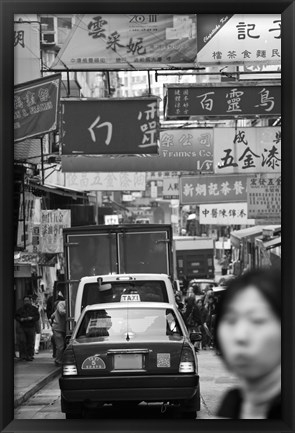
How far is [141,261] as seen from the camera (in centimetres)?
1762

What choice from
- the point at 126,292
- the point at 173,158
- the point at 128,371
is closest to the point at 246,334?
the point at 128,371

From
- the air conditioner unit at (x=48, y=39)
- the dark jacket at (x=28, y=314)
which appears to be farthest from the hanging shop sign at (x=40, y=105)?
the dark jacket at (x=28, y=314)

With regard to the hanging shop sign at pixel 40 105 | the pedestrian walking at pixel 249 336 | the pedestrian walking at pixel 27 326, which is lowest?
the pedestrian walking at pixel 27 326

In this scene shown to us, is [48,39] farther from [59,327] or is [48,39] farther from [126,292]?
[59,327]

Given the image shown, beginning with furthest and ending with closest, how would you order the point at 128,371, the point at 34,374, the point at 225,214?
the point at 225,214 → the point at 34,374 → the point at 128,371

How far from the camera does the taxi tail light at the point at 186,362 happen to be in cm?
988

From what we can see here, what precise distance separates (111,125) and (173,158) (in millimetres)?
6919

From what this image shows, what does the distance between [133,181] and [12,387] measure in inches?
700

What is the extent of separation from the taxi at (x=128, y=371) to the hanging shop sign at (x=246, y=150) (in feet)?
28.7

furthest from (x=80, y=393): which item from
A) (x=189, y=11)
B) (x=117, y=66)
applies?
(x=189, y=11)

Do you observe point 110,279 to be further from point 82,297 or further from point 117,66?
point 117,66

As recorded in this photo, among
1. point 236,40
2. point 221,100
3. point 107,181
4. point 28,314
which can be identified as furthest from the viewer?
point 107,181

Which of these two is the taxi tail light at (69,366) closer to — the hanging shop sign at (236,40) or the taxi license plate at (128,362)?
the taxi license plate at (128,362)

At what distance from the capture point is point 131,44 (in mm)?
10602
